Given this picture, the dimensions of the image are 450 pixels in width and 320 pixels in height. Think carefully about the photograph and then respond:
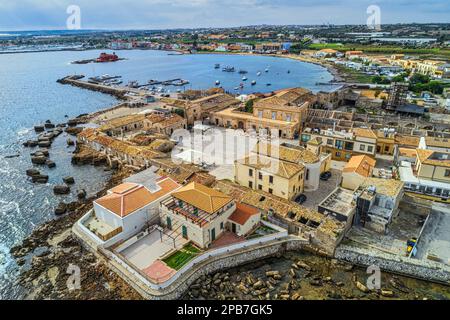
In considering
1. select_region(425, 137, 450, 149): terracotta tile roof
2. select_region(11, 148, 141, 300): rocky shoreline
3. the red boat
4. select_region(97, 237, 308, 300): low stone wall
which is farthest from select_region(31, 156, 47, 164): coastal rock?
the red boat

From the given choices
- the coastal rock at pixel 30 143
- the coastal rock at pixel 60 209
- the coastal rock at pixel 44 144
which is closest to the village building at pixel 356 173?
the coastal rock at pixel 60 209

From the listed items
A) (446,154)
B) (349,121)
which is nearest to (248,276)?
(446,154)

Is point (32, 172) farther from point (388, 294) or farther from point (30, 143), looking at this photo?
point (388, 294)

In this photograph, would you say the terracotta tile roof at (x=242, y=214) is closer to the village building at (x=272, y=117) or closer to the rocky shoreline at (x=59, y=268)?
the rocky shoreline at (x=59, y=268)

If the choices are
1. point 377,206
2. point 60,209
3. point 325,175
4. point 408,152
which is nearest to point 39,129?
point 60,209

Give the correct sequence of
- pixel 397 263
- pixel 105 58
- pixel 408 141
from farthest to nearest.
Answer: pixel 105 58, pixel 408 141, pixel 397 263

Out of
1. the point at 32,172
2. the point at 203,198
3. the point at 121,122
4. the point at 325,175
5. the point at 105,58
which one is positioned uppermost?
the point at 105,58

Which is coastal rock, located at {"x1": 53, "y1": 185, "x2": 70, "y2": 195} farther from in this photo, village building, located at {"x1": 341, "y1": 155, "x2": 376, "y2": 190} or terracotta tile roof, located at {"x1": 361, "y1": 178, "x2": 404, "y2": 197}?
terracotta tile roof, located at {"x1": 361, "y1": 178, "x2": 404, "y2": 197}

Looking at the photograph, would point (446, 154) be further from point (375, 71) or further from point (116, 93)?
point (375, 71)
